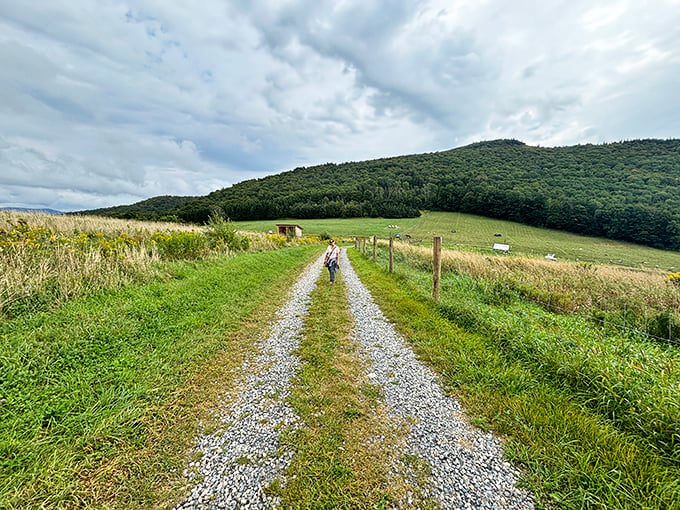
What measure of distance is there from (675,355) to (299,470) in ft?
24.3

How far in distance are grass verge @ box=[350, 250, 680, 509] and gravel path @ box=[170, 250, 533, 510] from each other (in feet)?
0.90

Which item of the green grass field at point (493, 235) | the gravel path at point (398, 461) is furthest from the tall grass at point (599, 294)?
the green grass field at point (493, 235)

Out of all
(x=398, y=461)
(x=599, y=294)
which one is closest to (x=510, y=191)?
(x=599, y=294)

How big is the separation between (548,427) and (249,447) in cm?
352

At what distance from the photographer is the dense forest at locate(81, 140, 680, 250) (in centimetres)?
5900

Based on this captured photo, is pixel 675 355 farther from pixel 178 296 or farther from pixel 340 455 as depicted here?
pixel 178 296

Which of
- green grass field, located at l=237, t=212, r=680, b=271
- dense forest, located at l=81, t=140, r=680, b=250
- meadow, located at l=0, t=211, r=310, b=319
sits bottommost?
green grass field, located at l=237, t=212, r=680, b=271

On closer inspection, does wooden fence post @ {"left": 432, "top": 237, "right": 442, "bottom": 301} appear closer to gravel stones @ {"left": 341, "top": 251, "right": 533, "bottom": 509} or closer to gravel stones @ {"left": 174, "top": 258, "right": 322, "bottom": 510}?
gravel stones @ {"left": 341, "top": 251, "right": 533, "bottom": 509}

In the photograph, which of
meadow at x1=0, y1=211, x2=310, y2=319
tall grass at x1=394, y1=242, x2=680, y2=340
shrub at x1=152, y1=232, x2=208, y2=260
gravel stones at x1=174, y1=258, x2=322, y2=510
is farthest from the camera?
shrub at x1=152, y1=232, x2=208, y2=260

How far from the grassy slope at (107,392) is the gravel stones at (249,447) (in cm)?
33

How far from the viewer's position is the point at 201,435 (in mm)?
3014

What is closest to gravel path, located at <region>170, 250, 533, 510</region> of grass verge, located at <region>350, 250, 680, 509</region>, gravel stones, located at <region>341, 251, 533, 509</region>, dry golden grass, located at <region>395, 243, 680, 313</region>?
gravel stones, located at <region>341, 251, 533, 509</region>

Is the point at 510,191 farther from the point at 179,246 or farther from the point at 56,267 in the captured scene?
the point at 56,267

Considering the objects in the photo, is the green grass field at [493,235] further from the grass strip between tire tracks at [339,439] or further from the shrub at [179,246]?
the grass strip between tire tracks at [339,439]
